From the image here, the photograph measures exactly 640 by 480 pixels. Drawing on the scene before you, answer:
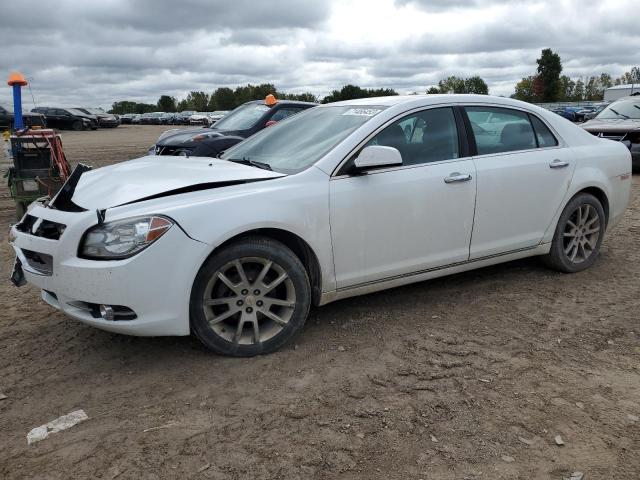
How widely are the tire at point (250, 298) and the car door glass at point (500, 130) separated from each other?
183 cm

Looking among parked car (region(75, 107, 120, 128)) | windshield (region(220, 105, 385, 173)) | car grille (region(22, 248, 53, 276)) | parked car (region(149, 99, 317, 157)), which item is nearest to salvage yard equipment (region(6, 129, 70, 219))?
parked car (region(149, 99, 317, 157))

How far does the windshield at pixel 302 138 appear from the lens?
4.09 metres

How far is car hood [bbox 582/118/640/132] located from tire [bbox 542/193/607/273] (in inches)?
267

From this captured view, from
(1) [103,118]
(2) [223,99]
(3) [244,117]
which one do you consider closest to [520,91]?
(2) [223,99]

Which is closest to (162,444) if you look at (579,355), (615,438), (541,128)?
(615,438)

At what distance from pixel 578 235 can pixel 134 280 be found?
3.80 metres

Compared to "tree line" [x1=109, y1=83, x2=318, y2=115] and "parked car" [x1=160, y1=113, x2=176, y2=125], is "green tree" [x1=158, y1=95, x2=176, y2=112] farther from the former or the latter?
"parked car" [x1=160, y1=113, x2=176, y2=125]

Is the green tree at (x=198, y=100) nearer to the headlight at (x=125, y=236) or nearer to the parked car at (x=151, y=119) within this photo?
the parked car at (x=151, y=119)

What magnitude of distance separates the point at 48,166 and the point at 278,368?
19.2 ft

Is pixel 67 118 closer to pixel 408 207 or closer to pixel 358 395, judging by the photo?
pixel 408 207

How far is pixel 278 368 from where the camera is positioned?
3537 millimetres

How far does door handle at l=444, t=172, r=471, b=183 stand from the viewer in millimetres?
4259

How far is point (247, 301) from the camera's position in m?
3.61

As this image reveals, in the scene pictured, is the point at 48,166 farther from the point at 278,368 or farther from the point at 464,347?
the point at 464,347
